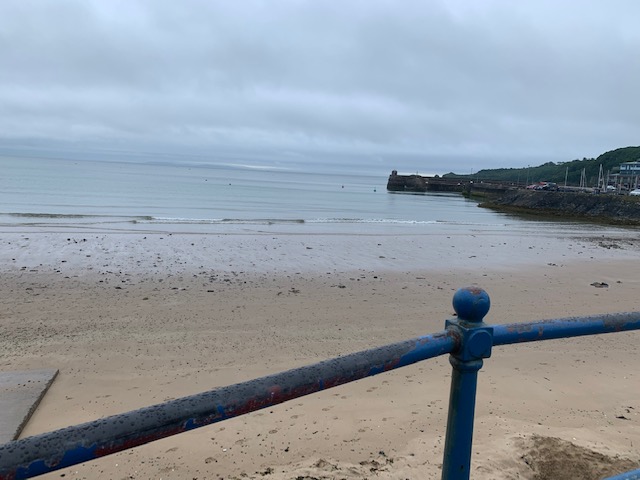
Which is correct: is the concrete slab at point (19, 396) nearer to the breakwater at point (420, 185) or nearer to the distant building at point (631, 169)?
the breakwater at point (420, 185)

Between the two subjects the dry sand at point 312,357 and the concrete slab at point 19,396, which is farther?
the concrete slab at point 19,396

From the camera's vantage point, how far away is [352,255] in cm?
1492

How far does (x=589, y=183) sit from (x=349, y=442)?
13578 cm

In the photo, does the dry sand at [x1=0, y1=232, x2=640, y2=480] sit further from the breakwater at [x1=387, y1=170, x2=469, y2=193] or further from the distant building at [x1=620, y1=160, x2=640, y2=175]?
the distant building at [x1=620, y1=160, x2=640, y2=175]

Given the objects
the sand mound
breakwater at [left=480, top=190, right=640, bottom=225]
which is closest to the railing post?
the sand mound

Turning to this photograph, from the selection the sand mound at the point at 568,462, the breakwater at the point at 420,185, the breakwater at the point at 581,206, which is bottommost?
the sand mound at the point at 568,462

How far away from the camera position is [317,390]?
1.34 meters

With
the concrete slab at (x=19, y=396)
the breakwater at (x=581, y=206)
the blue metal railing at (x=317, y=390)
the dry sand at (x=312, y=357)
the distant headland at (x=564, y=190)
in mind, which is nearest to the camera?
the blue metal railing at (x=317, y=390)

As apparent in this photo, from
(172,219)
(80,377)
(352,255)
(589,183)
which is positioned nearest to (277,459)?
(80,377)

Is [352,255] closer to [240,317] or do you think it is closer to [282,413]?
[240,317]

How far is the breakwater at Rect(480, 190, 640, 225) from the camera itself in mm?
37969

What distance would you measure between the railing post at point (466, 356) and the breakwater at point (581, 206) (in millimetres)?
38695

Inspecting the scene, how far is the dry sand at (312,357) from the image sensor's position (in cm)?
345

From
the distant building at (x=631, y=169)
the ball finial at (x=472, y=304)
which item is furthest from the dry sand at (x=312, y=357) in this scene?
the distant building at (x=631, y=169)
